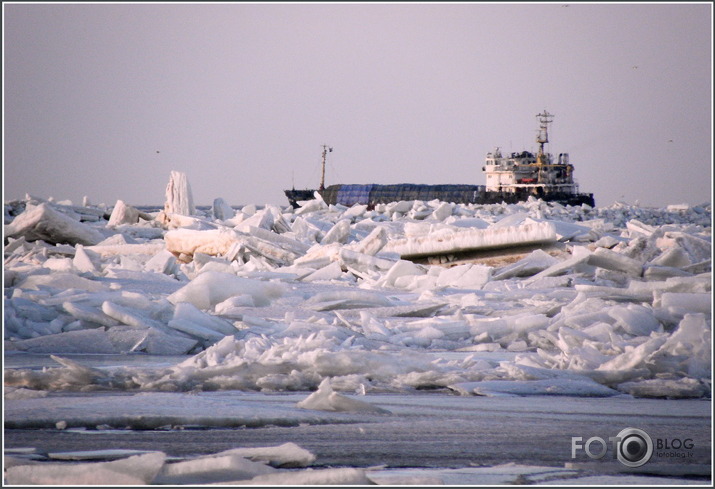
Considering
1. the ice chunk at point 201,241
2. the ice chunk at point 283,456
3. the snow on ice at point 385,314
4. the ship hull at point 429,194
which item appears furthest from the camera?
the ship hull at point 429,194

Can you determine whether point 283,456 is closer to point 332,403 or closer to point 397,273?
point 332,403

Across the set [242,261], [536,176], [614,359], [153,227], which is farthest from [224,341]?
[536,176]

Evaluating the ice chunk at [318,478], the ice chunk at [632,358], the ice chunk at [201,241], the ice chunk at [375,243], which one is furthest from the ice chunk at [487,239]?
the ice chunk at [318,478]

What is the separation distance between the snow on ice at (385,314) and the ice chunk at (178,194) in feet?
12.1

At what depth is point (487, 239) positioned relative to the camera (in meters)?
6.22

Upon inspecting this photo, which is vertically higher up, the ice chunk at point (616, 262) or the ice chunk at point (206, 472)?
the ice chunk at point (616, 262)

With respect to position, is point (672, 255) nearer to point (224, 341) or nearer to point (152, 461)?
point (224, 341)

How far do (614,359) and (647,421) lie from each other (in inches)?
21.5

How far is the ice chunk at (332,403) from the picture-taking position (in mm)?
2236

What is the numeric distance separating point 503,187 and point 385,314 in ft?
134

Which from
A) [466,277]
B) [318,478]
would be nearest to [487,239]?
[466,277]

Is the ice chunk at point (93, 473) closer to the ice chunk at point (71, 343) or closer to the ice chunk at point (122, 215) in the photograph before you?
the ice chunk at point (71, 343)

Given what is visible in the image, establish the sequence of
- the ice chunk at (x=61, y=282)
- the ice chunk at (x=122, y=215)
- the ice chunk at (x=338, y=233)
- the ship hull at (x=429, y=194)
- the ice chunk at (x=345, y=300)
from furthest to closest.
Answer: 1. the ship hull at (x=429, y=194)
2. the ice chunk at (x=122, y=215)
3. the ice chunk at (x=338, y=233)
4. the ice chunk at (x=345, y=300)
5. the ice chunk at (x=61, y=282)

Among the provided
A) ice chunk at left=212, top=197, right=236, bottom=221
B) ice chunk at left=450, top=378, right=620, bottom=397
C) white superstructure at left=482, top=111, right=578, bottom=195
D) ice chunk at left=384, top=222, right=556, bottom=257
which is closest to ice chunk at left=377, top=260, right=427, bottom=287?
ice chunk at left=384, top=222, right=556, bottom=257
